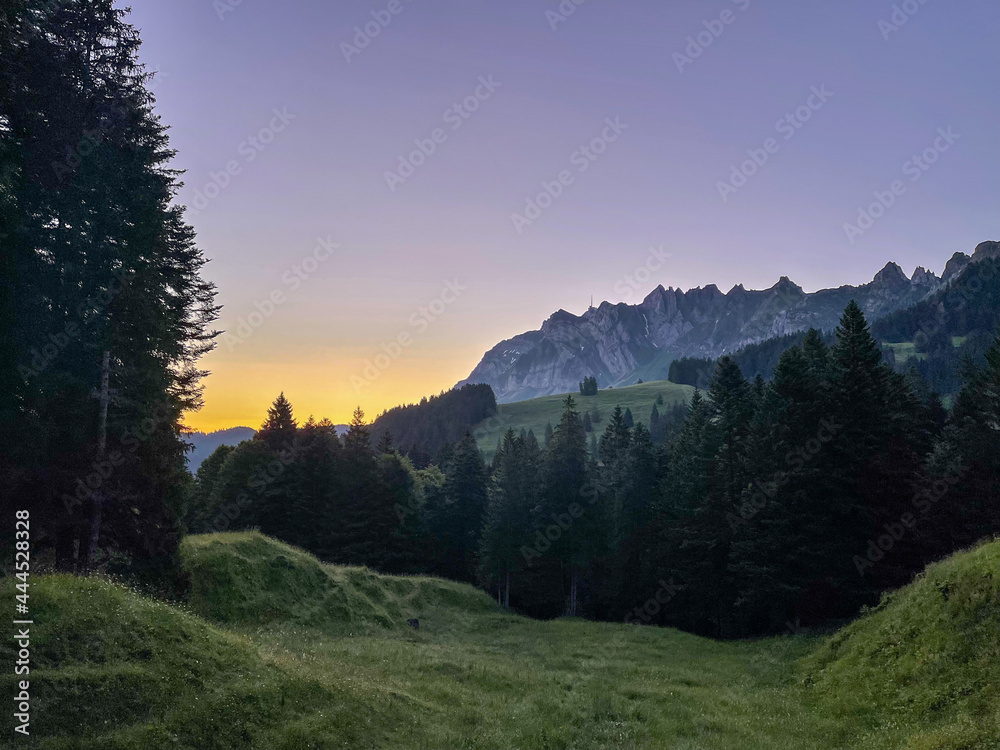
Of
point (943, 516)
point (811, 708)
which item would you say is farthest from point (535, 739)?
point (943, 516)

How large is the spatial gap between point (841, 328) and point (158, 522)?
45362mm

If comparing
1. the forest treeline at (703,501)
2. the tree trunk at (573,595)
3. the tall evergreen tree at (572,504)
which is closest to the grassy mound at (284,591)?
the tall evergreen tree at (572,504)

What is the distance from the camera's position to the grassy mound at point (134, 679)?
11.1m

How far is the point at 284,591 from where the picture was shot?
1254 inches

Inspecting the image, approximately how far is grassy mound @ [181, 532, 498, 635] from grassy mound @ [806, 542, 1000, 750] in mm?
24065

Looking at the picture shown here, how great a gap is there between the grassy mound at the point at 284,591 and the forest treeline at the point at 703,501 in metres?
20.7

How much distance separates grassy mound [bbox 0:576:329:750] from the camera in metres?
11.1

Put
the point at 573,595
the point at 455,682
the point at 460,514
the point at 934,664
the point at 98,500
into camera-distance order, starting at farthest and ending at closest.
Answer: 1. the point at 460,514
2. the point at 573,595
3. the point at 98,500
4. the point at 455,682
5. the point at 934,664

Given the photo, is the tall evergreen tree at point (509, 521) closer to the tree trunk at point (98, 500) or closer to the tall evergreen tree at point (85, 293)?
the tall evergreen tree at point (85, 293)

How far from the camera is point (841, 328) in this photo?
4191 centimetres

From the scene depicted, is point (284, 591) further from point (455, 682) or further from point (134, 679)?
point (134, 679)

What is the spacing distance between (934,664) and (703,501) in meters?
30.5

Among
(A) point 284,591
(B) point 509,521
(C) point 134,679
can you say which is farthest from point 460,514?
(C) point 134,679

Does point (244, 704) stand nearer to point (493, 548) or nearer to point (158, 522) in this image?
point (158, 522)
